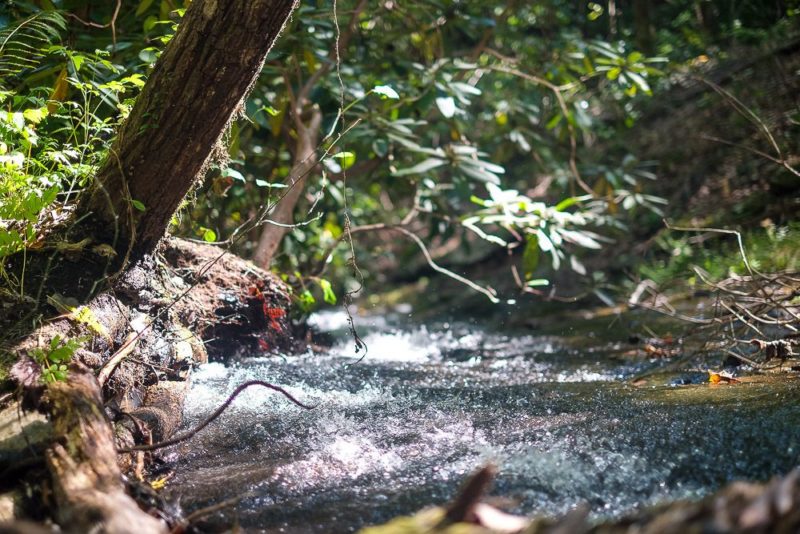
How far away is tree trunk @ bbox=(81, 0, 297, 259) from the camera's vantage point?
2.03m

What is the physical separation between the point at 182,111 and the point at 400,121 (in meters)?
1.87

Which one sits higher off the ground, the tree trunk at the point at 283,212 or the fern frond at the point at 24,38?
the fern frond at the point at 24,38

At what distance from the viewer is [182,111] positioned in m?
2.15

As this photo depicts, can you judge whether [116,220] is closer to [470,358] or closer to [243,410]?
[243,410]

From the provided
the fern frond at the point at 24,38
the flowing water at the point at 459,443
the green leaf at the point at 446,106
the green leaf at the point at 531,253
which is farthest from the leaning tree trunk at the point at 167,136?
the green leaf at the point at 531,253

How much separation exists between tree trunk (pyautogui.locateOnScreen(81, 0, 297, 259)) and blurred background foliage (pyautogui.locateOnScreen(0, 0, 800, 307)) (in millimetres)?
97

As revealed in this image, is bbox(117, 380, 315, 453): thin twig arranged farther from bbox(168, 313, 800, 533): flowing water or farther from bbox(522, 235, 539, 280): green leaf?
bbox(522, 235, 539, 280): green leaf

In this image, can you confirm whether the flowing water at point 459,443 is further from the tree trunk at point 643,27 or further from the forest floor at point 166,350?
the tree trunk at point 643,27

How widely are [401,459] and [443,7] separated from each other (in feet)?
11.5

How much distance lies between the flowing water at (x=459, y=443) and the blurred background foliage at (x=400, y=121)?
821 mm

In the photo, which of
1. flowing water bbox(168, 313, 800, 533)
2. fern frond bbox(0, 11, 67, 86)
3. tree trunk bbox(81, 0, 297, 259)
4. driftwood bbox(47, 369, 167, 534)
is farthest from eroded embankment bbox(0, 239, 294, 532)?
fern frond bbox(0, 11, 67, 86)

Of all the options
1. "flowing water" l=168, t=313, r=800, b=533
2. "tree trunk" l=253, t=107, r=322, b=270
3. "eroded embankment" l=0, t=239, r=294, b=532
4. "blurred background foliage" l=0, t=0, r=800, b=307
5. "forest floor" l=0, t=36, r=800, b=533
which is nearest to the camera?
"forest floor" l=0, t=36, r=800, b=533

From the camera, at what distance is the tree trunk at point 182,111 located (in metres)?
2.03

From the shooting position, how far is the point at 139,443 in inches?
81.4
